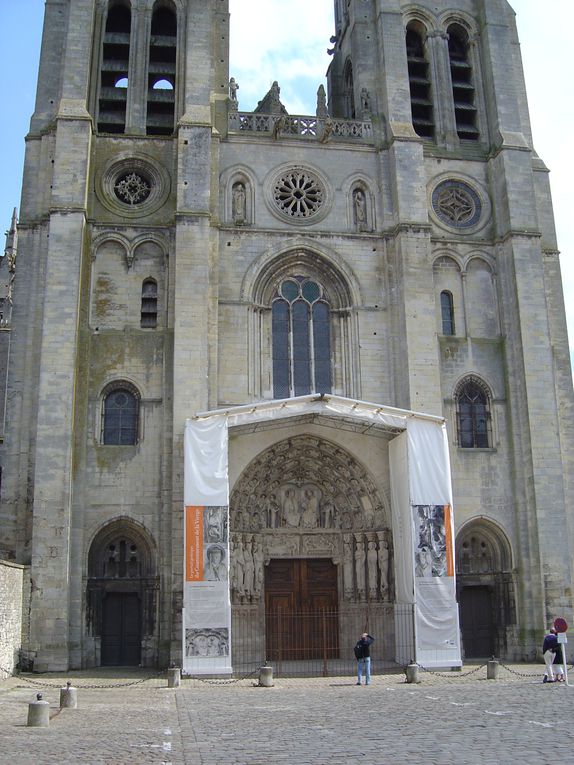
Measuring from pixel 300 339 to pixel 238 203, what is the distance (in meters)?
3.81

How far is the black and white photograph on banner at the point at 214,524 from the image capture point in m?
17.8

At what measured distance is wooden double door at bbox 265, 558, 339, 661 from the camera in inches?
784

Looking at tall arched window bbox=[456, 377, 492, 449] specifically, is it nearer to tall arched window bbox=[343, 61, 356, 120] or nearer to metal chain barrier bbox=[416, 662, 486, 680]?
metal chain barrier bbox=[416, 662, 486, 680]

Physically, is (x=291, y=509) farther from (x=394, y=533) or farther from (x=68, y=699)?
(x=68, y=699)

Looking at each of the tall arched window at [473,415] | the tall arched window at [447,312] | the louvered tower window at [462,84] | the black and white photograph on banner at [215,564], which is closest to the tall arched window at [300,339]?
the tall arched window at [447,312]

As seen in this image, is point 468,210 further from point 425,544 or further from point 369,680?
point 369,680

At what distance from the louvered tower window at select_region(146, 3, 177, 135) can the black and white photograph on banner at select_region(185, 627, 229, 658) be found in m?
13.1

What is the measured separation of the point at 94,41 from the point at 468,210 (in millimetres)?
10952

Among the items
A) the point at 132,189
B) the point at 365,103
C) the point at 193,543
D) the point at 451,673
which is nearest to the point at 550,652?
the point at 451,673

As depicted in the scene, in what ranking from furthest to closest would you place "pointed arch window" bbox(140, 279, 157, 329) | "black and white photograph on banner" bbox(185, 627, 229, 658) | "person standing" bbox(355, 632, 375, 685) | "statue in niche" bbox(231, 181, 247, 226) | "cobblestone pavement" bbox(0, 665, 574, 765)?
"statue in niche" bbox(231, 181, 247, 226), "pointed arch window" bbox(140, 279, 157, 329), "black and white photograph on banner" bbox(185, 627, 229, 658), "person standing" bbox(355, 632, 375, 685), "cobblestone pavement" bbox(0, 665, 574, 765)

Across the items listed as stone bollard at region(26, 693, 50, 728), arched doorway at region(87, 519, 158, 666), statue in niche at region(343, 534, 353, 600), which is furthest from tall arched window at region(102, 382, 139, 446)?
stone bollard at region(26, 693, 50, 728)

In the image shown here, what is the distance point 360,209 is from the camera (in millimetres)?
22844

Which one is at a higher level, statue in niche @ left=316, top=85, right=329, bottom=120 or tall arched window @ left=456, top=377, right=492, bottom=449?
statue in niche @ left=316, top=85, right=329, bottom=120

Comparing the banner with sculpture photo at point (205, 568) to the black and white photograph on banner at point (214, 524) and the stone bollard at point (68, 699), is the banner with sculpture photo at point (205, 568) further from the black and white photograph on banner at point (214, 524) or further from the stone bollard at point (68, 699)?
the stone bollard at point (68, 699)
